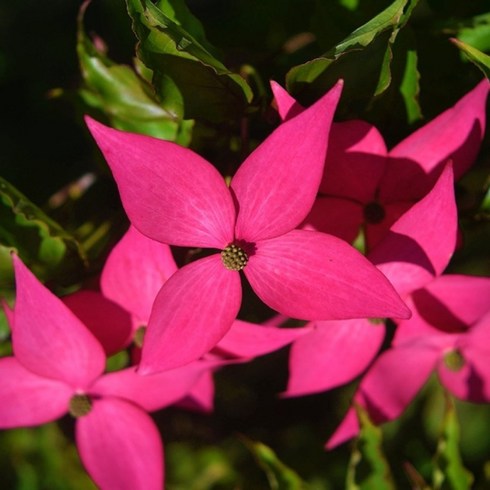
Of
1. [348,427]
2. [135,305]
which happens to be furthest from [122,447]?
[348,427]

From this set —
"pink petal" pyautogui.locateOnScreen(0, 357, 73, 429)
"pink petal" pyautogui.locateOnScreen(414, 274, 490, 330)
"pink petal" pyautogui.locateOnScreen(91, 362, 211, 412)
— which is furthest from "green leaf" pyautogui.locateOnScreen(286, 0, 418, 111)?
"pink petal" pyautogui.locateOnScreen(0, 357, 73, 429)

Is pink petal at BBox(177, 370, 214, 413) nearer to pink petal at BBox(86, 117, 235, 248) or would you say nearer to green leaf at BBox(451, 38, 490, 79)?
pink petal at BBox(86, 117, 235, 248)

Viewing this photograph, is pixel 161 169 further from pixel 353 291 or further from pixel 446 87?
pixel 446 87

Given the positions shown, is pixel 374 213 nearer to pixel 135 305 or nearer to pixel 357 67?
pixel 357 67

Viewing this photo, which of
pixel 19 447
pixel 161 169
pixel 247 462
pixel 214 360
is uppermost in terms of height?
pixel 161 169

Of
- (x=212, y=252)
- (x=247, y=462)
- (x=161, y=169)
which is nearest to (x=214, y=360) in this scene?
(x=212, y=252)

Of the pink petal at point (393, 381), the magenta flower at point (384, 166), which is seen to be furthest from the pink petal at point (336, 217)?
the pink petal at point (393, 381)

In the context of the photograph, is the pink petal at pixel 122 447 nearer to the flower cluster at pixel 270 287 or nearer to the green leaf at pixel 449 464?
the flower cluster at pixel 270 287
